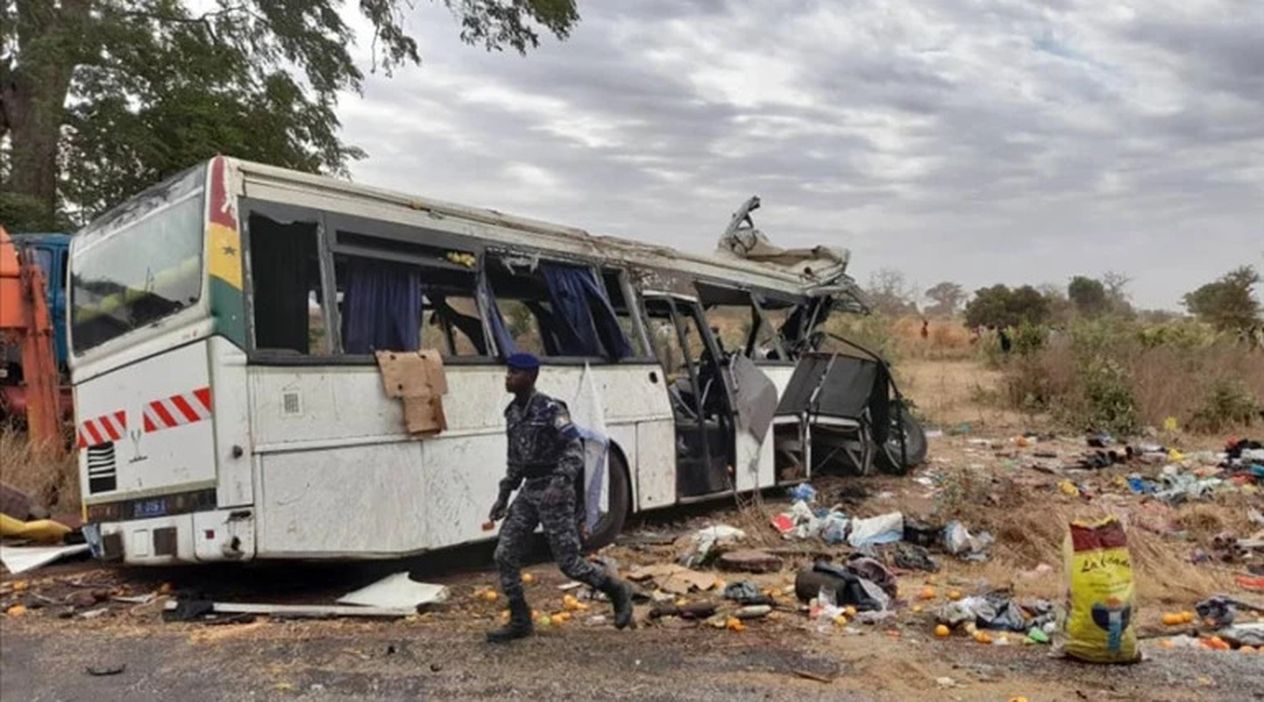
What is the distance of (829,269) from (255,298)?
7.58 meters

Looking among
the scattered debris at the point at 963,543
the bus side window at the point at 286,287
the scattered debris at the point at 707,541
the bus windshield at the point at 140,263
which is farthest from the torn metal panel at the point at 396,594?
the scattered debris at the point at 963,543

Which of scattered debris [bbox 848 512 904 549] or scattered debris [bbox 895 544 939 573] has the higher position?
scattered debris [bbox 848 512 904 549]

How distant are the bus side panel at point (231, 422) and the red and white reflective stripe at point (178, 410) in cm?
9

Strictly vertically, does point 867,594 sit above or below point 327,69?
below

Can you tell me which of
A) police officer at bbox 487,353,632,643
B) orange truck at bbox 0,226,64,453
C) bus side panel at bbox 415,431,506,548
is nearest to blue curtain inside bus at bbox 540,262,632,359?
bus side panel at bbox 415,431,506,548

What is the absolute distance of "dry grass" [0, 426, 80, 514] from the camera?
7.30m

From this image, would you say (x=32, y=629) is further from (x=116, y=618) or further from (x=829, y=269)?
(x=829, y=269)

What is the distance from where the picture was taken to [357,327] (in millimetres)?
5879

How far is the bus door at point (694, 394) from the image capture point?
8.32 meters

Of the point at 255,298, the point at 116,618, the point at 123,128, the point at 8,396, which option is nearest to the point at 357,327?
the point at 255,298

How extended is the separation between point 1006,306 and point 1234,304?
34.2 ft

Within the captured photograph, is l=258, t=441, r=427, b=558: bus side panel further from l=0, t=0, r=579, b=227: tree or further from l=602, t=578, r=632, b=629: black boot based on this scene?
l=0, t=0, r=579, b=227: tree

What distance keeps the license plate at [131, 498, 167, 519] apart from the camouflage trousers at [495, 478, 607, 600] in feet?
6.05

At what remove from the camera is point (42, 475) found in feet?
24.6
